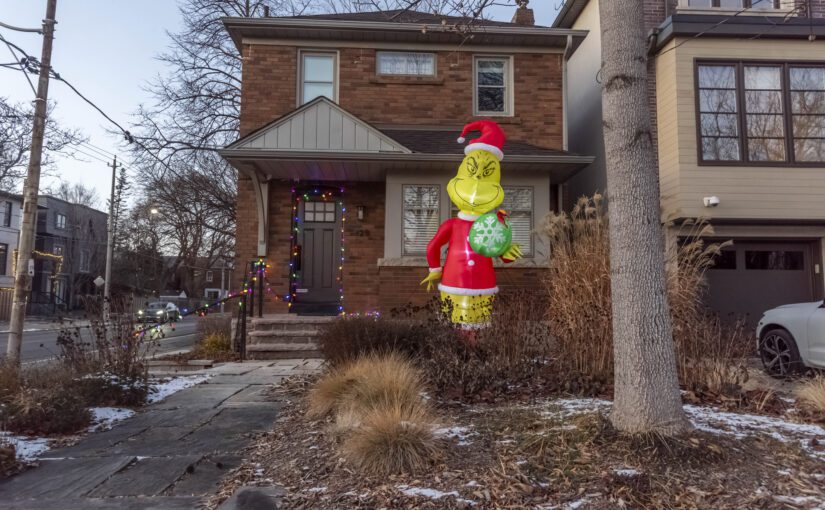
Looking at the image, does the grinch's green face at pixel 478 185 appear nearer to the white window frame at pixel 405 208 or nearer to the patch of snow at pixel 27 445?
the white window frame at pixel 405 208

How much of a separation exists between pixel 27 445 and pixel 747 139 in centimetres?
1135

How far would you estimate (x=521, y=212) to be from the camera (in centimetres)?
1024

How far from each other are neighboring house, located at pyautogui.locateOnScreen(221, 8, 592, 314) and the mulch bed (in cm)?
619

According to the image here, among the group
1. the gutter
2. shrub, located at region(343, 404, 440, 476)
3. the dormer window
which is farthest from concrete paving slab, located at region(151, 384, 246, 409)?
the dormer window

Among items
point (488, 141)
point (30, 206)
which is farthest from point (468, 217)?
point (30, 206)

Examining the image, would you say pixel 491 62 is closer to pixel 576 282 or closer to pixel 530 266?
pixel 530 266

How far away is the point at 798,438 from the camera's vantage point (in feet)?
11.5

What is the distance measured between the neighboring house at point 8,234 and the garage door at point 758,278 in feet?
130

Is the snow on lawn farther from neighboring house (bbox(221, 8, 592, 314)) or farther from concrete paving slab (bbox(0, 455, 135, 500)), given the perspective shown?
neighboring house (bbox(221, 8, 592, 314))

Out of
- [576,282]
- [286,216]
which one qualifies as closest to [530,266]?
[576,282]

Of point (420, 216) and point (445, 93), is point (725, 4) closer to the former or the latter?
point (445, 93)

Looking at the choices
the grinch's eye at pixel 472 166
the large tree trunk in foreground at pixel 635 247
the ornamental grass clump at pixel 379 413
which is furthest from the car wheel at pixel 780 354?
the ornamental grass clump at pixel 379 413

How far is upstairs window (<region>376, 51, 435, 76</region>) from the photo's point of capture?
436 inches

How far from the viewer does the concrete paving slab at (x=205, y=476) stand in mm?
3154
